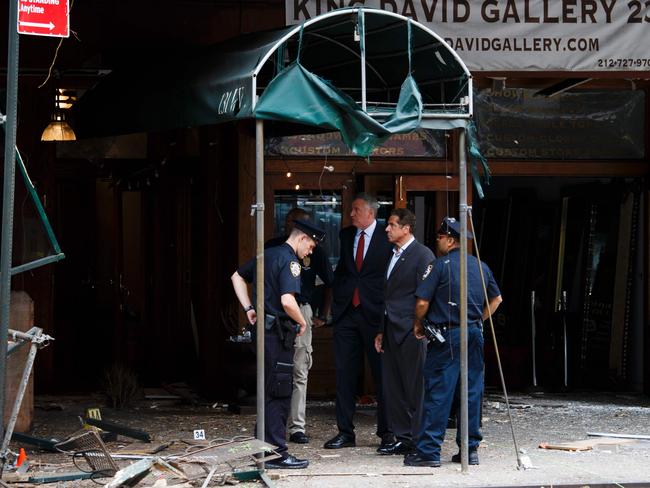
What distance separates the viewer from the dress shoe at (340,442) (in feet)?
34.0

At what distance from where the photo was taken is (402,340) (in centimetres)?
1002

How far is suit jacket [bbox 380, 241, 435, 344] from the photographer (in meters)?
9.98

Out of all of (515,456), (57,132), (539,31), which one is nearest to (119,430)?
(515,456)

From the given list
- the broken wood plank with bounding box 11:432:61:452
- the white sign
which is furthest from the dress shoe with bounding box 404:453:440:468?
the white sign

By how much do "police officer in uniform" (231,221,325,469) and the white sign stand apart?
2.62m

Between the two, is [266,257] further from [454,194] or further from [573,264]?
[573,264]

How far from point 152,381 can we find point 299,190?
3072 millimetres

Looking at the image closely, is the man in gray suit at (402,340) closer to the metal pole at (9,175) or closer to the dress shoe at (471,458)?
the dress shoe at (471,458)

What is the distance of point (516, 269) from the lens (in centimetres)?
1581

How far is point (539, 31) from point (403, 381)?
10.5 feet

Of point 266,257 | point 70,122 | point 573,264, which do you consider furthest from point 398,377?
point 573,264

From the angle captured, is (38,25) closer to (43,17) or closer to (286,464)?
(43,17)

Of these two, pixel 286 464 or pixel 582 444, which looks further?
pixel 582 444

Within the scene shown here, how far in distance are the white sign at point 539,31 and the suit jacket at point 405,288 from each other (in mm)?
1911
